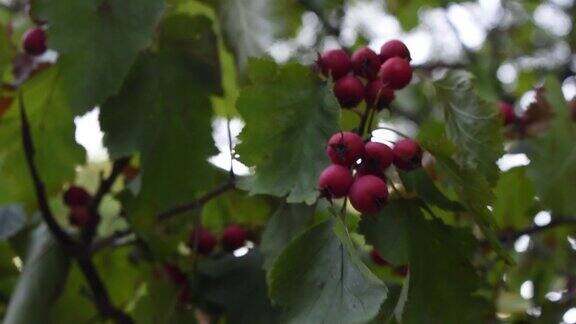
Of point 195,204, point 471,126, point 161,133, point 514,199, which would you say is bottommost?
point 514,199

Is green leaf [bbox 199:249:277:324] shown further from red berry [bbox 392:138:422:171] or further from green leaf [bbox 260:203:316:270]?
red berry [bbox 392:138:422:171]

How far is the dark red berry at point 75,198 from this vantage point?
1.53 m

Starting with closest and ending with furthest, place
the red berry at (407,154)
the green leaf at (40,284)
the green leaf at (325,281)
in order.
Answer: the green leaf at (325,281), the red berry at (407,154), the green leaf at (40,284)

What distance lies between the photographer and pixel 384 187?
988 mm

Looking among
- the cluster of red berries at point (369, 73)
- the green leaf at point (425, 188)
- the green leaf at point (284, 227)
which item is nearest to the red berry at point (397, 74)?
the cluster of red berries at point (369, 73)

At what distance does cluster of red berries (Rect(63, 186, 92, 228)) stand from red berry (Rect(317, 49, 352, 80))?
1.82ft

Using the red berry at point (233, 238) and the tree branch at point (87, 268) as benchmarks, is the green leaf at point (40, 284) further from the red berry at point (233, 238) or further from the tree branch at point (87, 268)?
the red berry at point (233, 238)

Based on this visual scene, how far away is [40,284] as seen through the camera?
4.63 ft

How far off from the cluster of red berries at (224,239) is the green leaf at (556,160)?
1.51 ft

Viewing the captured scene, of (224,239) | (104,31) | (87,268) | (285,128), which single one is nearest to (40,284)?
(87,268)

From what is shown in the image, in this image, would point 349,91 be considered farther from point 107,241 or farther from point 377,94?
point 107,241

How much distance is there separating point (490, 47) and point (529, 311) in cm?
164

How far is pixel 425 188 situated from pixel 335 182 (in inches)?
5.9

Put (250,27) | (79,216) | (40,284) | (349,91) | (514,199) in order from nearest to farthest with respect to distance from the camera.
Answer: (349,91)
(250,27)
(40,284)
(79,216)
(514,199)
